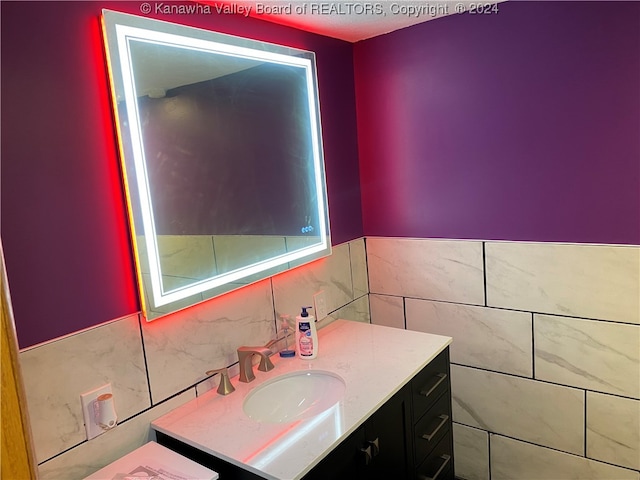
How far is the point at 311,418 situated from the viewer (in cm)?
138

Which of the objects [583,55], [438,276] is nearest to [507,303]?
[438,276]

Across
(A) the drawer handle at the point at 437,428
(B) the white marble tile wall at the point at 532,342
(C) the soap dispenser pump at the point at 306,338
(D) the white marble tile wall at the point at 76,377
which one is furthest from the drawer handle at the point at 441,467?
(D) the white marble tile wall at the point at 76,377

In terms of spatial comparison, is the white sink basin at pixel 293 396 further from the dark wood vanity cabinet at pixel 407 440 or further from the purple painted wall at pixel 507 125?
the purple painted wall at pixel 507 125

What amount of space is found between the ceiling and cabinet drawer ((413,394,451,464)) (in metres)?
1.49

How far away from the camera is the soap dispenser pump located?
177 centimetres

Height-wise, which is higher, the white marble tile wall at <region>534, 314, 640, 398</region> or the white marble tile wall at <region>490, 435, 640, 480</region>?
the white marble tile wall at <region>534, 314, 640, 398</region>

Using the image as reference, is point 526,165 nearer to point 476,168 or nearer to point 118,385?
point 476,168

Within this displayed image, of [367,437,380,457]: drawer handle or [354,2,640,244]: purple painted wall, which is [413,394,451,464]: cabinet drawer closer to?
[367,437,380,457]: drawer handle

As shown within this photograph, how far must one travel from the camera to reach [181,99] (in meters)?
1.46

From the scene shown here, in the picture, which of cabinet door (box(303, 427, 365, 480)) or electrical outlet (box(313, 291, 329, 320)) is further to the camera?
electrical outlet (box(313, 291, 329, 320))

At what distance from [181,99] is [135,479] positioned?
1.07m

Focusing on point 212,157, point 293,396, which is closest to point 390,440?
point 293,396

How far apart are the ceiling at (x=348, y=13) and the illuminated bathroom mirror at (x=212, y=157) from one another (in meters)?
0.11

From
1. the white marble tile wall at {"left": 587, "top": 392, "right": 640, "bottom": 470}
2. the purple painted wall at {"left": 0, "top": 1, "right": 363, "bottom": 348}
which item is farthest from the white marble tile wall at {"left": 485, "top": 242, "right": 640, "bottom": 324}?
the purple painted wall at {"left": 0, "top": 1, "right": 363, "bottom": 348}
